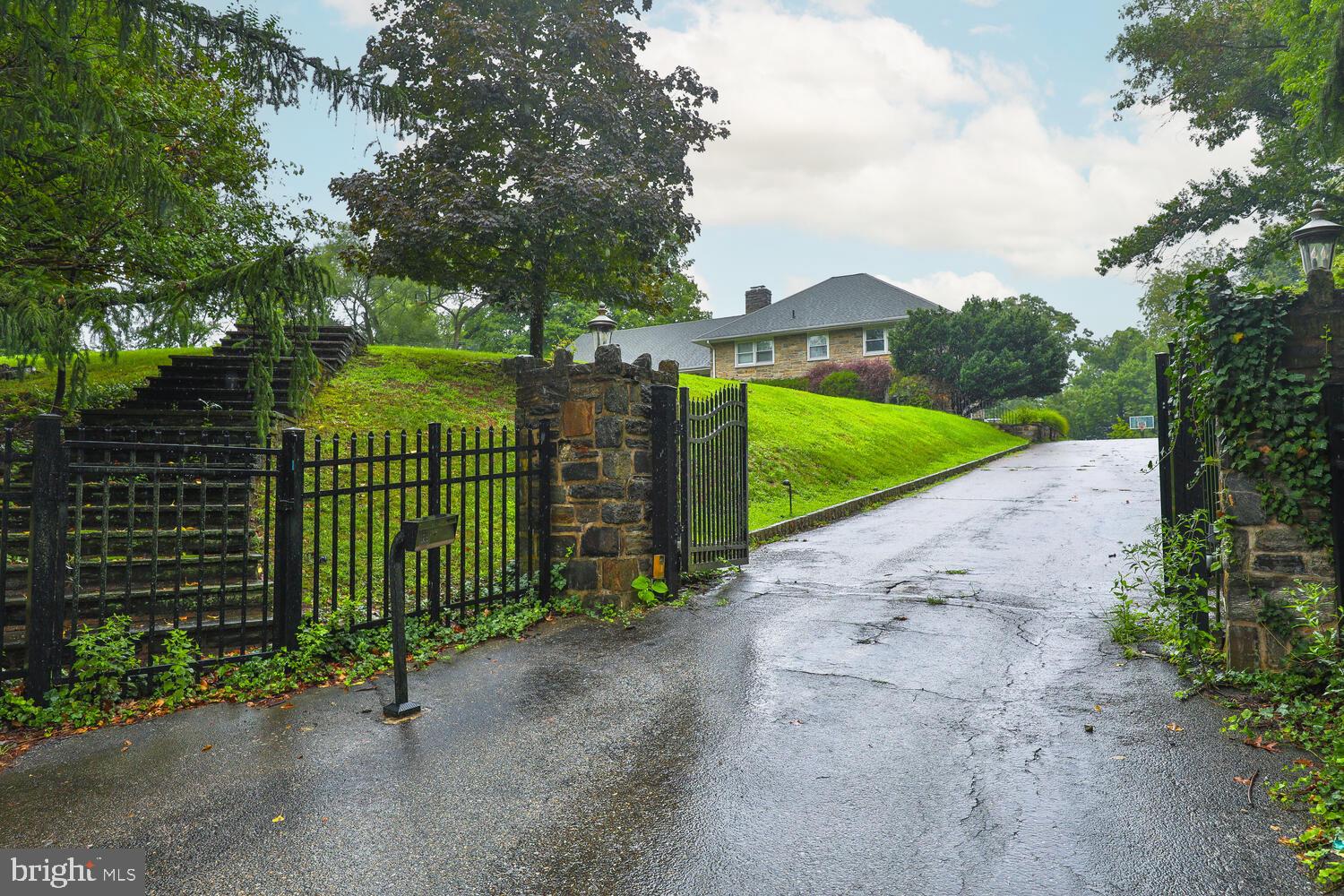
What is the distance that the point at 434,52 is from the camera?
16.3 metres

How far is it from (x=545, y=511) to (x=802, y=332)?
33.2m

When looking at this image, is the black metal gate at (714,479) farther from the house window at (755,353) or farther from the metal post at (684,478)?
the house window at (755,353)

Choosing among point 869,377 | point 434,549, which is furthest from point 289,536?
point 869,377

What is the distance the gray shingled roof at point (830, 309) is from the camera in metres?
37.3

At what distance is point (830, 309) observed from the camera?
38.9 meters

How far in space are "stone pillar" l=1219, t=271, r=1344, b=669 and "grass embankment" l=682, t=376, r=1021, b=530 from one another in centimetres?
766

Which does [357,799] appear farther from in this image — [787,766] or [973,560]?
[973,560]

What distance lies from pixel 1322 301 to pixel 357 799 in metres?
6.03

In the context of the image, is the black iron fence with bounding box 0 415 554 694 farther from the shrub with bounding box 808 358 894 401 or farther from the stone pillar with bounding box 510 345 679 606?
the shrub with bounding box 808 358 894 401

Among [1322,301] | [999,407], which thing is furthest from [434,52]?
[999,407]

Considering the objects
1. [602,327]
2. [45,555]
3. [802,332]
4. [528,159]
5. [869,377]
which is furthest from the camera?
[802,332]

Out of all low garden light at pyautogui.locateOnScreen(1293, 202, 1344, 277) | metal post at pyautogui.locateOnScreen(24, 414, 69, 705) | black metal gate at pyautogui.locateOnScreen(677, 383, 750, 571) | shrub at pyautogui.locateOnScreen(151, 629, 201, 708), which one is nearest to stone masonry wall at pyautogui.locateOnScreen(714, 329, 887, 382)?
black metal gate at pyautogui.locateOnScreen(677, 383, 750, 571)

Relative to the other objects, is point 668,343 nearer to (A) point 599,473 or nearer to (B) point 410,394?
(B) point 410,394

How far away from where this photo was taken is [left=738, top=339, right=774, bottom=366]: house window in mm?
40031
